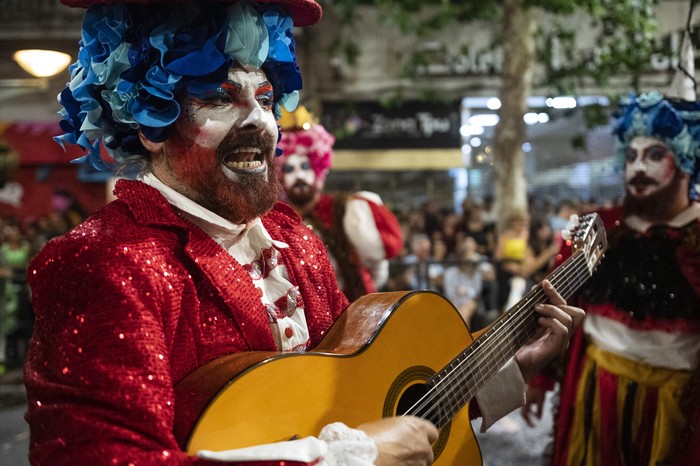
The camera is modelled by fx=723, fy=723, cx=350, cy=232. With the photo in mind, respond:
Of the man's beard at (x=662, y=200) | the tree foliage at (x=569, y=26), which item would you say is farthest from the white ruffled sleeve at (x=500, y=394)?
the tree foliage at (x=569, y=26)

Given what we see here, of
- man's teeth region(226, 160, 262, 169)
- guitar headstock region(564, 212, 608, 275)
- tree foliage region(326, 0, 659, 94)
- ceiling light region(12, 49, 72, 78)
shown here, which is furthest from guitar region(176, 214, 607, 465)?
ceiling light region(12, 49, 72, 78)

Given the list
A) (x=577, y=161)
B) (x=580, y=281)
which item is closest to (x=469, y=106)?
(x=577, y=161)

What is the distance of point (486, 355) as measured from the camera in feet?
7.25

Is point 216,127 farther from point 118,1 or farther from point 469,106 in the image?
point 469,106

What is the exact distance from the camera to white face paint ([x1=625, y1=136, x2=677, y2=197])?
349 cm

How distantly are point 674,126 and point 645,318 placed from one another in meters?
0.94

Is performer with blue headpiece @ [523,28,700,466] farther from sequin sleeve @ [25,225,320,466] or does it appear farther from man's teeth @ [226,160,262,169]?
sequin sleeve @ [25,225,320,466]

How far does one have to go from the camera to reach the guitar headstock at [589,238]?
268cm

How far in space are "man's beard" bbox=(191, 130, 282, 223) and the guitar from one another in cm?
38

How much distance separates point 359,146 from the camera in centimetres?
1338

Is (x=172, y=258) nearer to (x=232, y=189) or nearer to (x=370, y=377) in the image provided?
(x=232, y=189)

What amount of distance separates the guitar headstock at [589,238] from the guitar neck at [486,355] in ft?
0.21

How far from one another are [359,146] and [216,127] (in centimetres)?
1166

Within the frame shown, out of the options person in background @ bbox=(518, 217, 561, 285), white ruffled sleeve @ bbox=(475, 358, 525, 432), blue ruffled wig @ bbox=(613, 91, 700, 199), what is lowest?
person in background @ bbox=(518, 217, 561, 285)
